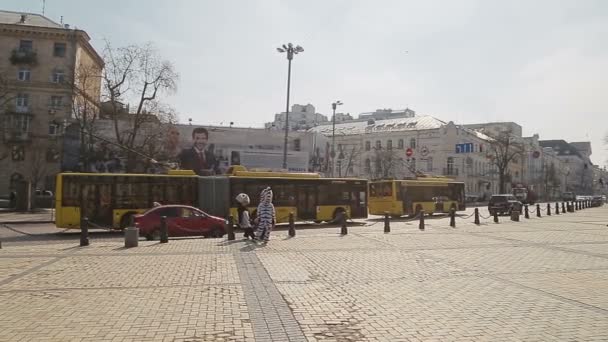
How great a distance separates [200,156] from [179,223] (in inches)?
1271

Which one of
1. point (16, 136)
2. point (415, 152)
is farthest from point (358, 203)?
point (415, 152)

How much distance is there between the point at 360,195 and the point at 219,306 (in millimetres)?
21659

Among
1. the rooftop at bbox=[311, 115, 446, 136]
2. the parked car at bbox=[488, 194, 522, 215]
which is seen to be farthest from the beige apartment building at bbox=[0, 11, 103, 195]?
the rooftop at bbox=[311, 115, 446, 136]

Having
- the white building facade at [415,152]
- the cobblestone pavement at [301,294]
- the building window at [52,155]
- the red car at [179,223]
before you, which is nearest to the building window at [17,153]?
the building window at [52,155]

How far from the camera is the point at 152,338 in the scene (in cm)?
569

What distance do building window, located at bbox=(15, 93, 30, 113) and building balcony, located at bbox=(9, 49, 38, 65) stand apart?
12.3 ft

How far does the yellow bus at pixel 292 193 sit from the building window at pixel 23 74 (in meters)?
42.2

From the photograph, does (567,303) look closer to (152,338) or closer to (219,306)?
(219,306)

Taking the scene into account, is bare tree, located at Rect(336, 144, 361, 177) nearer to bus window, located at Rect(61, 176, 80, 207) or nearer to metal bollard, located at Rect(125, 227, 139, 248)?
bus window, located at Rect(61, 176, 80, 207)

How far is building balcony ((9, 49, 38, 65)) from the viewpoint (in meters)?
54.4

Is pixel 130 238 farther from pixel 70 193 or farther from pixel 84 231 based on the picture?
pixel 70 193

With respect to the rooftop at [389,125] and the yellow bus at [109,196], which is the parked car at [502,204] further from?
the rooftop at [389,125]

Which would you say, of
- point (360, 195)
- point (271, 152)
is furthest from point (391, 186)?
point (271, 152)

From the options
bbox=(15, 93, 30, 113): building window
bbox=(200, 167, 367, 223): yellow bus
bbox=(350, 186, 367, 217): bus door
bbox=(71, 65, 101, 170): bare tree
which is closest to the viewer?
bbox=(200, 167, 367, 223): yellow bus
